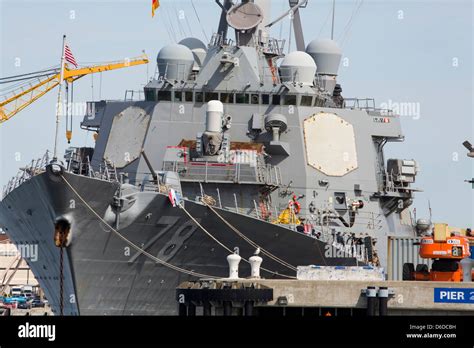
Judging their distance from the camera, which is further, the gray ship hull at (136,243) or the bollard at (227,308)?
the gray ship hull at (136,243)

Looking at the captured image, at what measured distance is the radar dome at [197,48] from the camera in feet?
146

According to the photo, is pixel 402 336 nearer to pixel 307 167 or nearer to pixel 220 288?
pixel 220 288

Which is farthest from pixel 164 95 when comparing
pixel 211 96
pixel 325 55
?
pixel 325 55

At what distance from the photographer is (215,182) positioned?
37.1 m

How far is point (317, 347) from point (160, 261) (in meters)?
13.8

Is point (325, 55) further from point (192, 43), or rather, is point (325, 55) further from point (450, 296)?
point (450, 296)

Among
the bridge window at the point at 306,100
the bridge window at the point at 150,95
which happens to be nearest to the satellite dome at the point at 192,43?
the bridge window at the point at 150,95

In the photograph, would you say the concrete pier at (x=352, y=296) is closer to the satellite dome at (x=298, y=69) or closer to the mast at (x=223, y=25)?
the satellite dome at (x=298, y=69)

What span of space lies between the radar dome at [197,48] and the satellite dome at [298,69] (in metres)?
3.73

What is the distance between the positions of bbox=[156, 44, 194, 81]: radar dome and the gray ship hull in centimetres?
885

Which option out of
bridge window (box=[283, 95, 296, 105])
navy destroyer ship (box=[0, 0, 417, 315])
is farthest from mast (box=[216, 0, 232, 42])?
bridge window (box=[283, 95, 296, 105])

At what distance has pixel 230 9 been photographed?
42469 millimetres

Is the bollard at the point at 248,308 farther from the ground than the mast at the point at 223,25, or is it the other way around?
the mast at the point at 223,25

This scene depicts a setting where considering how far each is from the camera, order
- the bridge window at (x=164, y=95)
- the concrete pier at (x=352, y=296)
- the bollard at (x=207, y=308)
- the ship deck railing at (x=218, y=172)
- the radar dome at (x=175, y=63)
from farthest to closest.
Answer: the radar dome at (x=175, y=63)
the bridge window at (x=164, y=95)
the ship deck railing at (x=218, y=172)
the concrete pier at (x=352, y=296)
the bollard at (x=207, y=308)
